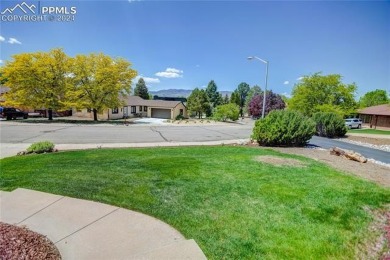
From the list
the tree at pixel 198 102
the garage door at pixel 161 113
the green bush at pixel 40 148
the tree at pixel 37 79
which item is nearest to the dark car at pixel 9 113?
the tree at pixel 37 79

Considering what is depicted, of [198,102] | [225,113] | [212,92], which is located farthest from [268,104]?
[212,92]

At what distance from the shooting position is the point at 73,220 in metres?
4.78

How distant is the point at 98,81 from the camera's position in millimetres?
34750

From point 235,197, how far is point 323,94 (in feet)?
115

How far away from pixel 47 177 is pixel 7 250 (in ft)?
12.5

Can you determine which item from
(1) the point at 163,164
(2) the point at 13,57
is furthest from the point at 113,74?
(1) the point at 163,164

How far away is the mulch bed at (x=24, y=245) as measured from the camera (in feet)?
12.0

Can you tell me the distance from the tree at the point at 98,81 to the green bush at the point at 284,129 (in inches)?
1000

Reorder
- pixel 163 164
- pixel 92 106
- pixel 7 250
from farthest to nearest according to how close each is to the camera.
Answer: pixel 92 106 → pixel 163 164 → pixel 7 250

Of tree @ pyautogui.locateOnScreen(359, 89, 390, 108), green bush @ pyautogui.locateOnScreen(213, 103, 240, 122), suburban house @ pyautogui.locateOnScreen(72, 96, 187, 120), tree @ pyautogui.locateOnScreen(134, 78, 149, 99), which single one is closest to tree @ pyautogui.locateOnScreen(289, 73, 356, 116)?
green bush @ pyautogui.locateOnScreen(213, 103, 240, 122)

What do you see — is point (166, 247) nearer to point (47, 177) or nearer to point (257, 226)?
point (257, 226)

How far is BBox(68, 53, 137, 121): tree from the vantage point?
112 ft

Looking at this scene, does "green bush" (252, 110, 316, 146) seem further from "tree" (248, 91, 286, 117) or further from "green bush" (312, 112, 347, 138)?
"tree" (248, 91, 286, 117)

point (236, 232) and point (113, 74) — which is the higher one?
point (113, 74)
